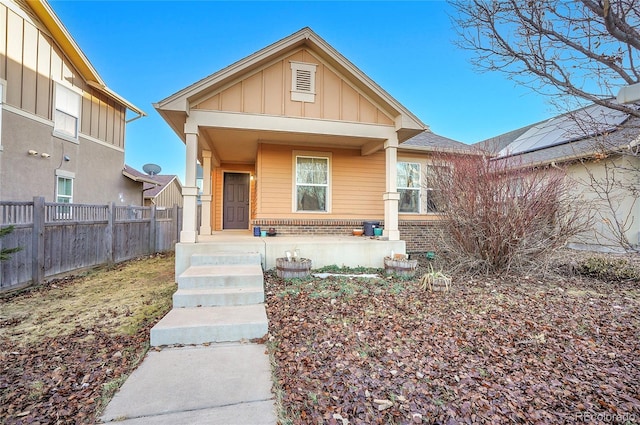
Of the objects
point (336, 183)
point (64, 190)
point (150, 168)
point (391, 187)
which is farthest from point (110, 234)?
point (150, 168)

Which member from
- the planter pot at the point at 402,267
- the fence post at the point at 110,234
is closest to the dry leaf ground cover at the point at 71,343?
the fence post at the point at 110,234

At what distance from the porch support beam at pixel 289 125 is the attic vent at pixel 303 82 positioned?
1.81ft

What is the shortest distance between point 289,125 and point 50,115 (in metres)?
8.59

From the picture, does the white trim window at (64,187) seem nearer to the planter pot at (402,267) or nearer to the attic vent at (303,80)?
the attic vent at (303,80)

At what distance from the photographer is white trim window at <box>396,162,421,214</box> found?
32.8 feet

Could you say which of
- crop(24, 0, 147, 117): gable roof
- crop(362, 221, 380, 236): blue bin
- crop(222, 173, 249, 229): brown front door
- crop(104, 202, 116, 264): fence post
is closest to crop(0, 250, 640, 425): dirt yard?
crop(104, 202, 116, 264): fence post

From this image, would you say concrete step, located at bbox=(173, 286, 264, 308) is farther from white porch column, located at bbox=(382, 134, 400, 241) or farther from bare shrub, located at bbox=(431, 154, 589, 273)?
bare shrub, located at bbox=(431, 154, 589, 273)

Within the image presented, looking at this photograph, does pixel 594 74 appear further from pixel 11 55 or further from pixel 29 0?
pixel 29 0

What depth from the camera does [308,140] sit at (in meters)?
8.05

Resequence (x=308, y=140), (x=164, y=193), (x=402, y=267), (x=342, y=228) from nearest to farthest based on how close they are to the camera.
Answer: (x=402, y=267), (x=308, y=140), (x=342, y=228), (x=164, y=193)

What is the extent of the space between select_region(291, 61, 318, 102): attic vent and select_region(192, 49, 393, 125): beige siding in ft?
0.30

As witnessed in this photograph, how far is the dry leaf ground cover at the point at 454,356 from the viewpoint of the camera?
224 centimetres

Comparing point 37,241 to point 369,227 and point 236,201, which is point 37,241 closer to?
point 236,201

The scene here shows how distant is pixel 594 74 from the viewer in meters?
3.84
